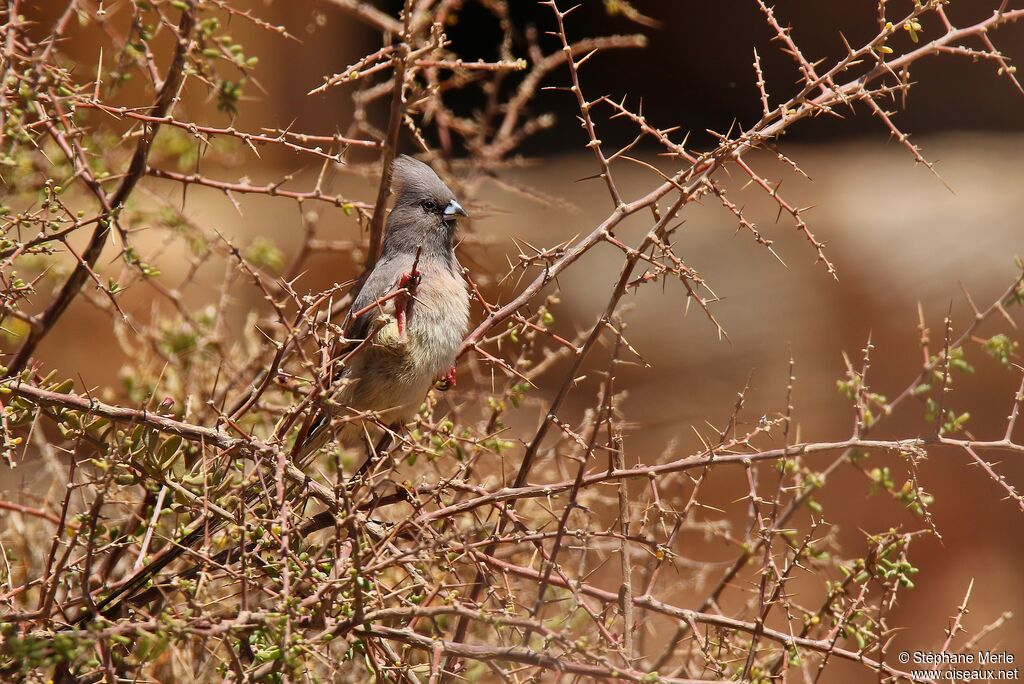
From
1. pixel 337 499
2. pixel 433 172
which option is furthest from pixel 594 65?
pixel 337 499

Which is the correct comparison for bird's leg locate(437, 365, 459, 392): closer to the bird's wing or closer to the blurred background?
the bird's wing

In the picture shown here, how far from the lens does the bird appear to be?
3051 mm

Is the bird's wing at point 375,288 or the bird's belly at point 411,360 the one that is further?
the bird's wing at point 375,288

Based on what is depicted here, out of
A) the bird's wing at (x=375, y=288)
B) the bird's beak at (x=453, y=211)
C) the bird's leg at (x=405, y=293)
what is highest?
the bird's beak at (x=453, y=211)

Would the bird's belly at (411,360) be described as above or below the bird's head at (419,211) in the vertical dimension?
below

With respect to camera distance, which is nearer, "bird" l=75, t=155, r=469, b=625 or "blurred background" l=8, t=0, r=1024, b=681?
"bird" l=75, t=155, r=469, b=625

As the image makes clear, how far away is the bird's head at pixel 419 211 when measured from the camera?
11.4ft

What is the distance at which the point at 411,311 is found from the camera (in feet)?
9.53

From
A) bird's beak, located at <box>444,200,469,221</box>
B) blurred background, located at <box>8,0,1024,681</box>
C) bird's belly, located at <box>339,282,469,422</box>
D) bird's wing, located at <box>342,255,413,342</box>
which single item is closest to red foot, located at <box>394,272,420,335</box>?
bird's belly, located at <box>339,282,469,422</box>

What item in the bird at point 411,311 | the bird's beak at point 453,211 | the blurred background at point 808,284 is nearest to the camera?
the bird at point 411,311

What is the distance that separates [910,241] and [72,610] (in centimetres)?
499

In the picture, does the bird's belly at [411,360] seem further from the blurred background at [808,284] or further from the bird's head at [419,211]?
the blurred background at [808,284]

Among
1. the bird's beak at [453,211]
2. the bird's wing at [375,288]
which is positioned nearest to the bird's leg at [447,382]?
the bird's wing at [375,288]

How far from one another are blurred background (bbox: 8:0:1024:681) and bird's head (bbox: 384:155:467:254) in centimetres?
177
